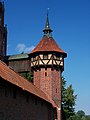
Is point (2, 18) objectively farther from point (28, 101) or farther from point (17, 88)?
point (17, 88)

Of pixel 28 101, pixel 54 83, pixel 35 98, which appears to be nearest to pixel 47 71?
pixel 54 83

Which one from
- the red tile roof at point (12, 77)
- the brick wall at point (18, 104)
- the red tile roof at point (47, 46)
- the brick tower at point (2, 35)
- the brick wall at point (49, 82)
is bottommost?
the brick wall at point (18, 104)

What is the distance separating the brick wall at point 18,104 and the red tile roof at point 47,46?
8.34 meters

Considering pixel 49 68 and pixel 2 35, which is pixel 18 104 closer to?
pixel 49 68

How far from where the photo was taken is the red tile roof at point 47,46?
37.1 metres

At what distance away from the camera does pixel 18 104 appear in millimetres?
20297

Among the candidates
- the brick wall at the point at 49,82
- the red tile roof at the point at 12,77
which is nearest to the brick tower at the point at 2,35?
the brick wall at the point at 49,82

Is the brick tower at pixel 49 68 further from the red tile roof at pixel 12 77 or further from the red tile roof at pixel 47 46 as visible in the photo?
the red tile roof at pixel 12 77

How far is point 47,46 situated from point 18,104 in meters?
17.9

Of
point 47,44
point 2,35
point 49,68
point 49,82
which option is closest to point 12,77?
point 49,82

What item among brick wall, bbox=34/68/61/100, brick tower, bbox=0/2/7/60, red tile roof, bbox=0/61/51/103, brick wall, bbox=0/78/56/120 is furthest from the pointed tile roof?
red tile roof, bbox=0/61/51/103

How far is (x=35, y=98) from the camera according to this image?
26.1 meters

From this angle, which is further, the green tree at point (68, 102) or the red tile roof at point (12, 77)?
the green tree at point (68, 102)

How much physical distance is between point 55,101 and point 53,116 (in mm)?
1826
